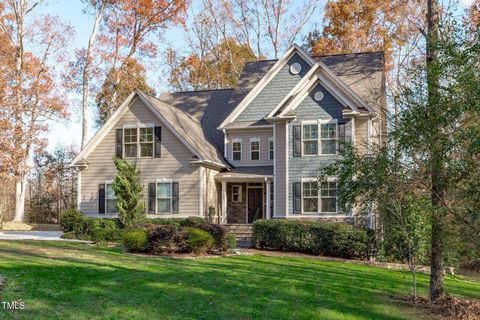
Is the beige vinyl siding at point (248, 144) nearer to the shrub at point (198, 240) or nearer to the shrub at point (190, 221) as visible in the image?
the shrub at point (190, 221)

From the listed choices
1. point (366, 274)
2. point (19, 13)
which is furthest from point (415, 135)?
point (19, 13)

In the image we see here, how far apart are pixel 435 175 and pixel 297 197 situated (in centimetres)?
1233

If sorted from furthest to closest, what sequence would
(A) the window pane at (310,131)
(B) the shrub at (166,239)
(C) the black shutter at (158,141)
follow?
(C) the black shutter at (158,141) < (A) the window pane at (310,131) < (B) the shrub at (166,239)

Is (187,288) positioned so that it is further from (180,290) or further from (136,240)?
(136,240)

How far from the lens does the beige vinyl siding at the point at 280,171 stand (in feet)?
71.0

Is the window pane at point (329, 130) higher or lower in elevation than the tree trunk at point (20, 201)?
higher

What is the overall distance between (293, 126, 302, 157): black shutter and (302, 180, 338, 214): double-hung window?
126cm

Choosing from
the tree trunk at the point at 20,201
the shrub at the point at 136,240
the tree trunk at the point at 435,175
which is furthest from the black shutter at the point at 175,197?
→ the tree trunk at the point at 435,175

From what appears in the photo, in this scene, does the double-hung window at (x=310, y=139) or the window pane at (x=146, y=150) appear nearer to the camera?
the double-hung window at (x=310, y=139)

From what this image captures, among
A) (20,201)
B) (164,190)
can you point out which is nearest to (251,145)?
(164,190)

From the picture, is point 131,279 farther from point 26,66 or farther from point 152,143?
point 26,66

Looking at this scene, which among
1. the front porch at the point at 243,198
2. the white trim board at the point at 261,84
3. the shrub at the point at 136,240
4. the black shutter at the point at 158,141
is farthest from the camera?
the white trim board at the point at 261,84

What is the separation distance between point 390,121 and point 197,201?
1306 centimetres

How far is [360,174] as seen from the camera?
10344 mm
